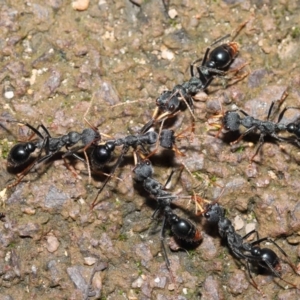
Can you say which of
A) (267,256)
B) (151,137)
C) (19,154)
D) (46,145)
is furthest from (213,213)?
(19,154)

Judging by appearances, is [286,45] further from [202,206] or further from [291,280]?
[291,280]

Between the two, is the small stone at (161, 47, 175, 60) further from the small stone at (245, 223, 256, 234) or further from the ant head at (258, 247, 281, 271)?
the ant head at (258, 247, 281, 271)

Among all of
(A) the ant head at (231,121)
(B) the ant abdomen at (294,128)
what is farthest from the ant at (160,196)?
(B) the ant abdomen at (294,128)

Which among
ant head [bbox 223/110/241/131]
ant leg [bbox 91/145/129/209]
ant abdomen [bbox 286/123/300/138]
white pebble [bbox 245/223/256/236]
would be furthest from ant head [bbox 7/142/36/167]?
ant abdomen [bbox 286/123/300/138]

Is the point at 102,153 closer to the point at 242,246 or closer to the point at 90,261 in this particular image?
the point at 90,261

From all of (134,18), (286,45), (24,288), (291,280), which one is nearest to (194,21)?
(134,18)

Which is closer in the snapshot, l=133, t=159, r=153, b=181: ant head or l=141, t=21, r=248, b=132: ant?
l=133, t=159, r=153, b=181: ant head

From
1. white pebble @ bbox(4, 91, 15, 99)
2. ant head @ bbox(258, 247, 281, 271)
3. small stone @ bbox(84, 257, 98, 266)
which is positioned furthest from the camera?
white pebble @ bbox(4, 91, 15, 99)

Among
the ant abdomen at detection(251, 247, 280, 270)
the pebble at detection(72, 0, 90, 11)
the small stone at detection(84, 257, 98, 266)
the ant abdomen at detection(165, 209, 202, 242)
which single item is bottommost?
the small stone at detection(84, 257, 98, 266)
